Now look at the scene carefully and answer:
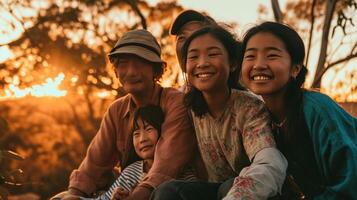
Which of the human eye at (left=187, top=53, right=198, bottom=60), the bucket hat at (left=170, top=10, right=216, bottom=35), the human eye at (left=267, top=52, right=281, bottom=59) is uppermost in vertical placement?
the bucket hat at (left=170, top=10, right=216, bottom=35)

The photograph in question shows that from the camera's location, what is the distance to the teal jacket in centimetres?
224

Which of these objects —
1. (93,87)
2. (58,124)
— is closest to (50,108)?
(58,124)

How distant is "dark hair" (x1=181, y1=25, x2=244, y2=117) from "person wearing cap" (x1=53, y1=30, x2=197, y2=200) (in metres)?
0.17

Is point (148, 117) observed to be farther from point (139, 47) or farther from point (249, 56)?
point (249, 56)

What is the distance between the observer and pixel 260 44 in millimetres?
2576

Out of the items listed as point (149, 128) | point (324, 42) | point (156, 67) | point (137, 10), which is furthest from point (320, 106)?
point (137, 10)

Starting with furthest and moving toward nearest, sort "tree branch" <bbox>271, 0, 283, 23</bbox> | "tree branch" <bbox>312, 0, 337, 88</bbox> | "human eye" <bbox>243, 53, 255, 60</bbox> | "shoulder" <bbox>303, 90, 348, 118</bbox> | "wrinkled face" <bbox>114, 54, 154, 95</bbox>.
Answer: "tree branch" <bbox>312, 0, 337, 88</bbox> < "tree branch" <bbox>271, 0, 283, 23</bbox> < "wrinkled face" <bbox>114, 54, 154, 95</bbox> < "human eye" <bbox>243, 53, 255, 60</bbox> < "shoulder" <bbox>303, 90, 348, 118</bbox>

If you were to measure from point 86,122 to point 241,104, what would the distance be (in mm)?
14317

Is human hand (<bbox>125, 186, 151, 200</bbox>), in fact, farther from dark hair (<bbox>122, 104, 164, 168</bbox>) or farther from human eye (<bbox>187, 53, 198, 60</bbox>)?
human eye (<bbox>187, 53, 198, 60</bbox>)

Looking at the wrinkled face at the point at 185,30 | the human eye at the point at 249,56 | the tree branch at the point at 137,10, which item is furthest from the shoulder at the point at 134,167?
the tree branch at the point at 137,10

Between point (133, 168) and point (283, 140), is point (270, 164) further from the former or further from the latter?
point (133, 168)

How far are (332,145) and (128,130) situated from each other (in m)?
1.28

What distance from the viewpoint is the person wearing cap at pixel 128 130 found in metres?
2.94

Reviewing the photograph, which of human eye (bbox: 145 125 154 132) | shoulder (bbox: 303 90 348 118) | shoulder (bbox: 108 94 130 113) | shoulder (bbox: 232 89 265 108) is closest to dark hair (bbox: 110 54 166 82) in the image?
shoulder (bbox: 108 94 130 113)
